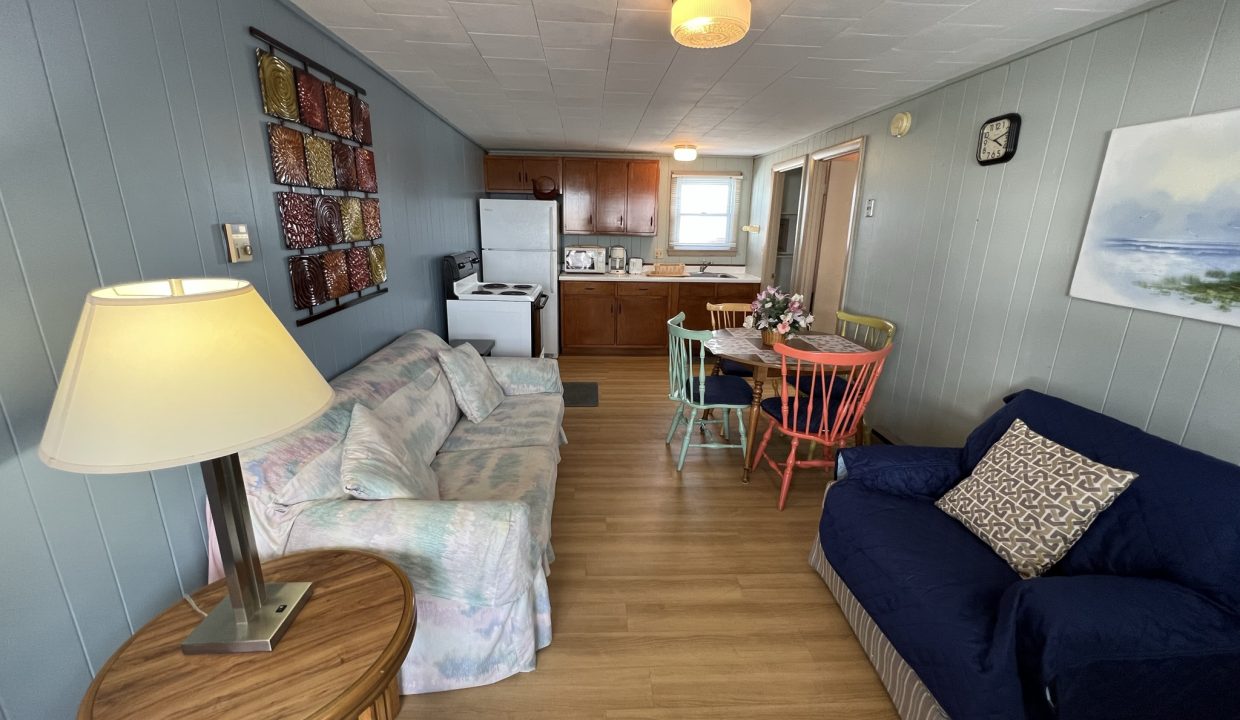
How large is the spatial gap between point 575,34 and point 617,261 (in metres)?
3.73

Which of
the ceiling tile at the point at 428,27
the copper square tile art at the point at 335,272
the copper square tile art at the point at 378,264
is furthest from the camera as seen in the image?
the copper square tile art at the point at 378,264

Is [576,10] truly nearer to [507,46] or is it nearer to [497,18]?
[497,18]

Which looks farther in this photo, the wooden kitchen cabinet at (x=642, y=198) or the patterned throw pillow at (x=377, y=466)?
the wooden kitchen cabinet at (x=642, y=198)

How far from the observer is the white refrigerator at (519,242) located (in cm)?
476

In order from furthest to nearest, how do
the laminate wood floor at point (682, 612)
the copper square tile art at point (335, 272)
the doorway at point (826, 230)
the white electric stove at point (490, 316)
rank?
the doorway at point (826, 230), the white electric stove at point (490, 316), the copper square tile art at point (335, 272), the laminate wood floor at point (682, 612)

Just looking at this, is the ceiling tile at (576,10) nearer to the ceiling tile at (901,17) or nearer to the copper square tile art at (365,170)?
the ceiling tile at (901,17)

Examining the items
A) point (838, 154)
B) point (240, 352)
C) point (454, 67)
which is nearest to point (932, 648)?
point (240, 352)

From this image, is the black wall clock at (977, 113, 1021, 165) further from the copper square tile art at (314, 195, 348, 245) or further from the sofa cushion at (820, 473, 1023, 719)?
the copper square tile art at (314, 195, 348, 245)

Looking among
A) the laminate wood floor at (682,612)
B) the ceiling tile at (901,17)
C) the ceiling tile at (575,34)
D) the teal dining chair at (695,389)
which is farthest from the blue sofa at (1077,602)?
the ceiling tile at (575,34)

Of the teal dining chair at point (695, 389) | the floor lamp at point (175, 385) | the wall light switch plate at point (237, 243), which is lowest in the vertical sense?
the teal dining chair at point (695, 389)

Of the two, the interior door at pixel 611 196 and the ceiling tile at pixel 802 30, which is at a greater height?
the ceiling tile at pixel 802 30

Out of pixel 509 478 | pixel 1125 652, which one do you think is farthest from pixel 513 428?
pixel 1125 652

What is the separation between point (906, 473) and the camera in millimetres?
1917

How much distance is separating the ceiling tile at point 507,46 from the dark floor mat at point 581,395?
8.03 feet
